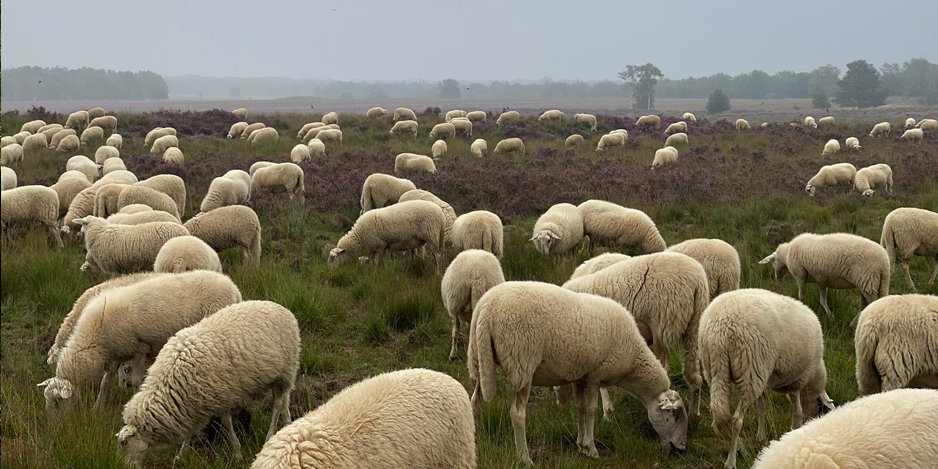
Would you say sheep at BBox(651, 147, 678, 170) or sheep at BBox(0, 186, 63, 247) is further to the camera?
sheep at BBox(651, 147, 678, 170)

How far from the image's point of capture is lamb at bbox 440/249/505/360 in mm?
6562

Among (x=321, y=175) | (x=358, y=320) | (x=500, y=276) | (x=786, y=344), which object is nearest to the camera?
(x=786, y=344)

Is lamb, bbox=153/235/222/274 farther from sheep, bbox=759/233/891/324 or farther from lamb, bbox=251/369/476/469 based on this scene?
sheep, bbox=759/233/891/324

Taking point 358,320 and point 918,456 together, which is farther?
point 358,320

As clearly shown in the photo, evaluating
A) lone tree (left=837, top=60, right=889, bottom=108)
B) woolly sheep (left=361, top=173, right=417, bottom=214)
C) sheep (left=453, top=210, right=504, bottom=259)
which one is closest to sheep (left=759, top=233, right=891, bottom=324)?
sheep (left=453, top=210, right=504, bottom=259)

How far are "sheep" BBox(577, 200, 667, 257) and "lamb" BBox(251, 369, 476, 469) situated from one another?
6455 millimetres

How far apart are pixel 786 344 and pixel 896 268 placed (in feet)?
21.0

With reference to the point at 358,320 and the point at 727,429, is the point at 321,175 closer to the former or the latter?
the point at 358,320

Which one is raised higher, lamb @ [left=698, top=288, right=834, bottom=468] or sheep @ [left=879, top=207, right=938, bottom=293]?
sheep @ [left=879, top=207, right=938, bottom=293]

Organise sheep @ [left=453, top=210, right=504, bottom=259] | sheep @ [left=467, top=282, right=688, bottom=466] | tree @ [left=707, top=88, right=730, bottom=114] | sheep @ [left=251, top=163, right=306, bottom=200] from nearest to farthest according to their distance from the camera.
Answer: sheep @ [left=467, top=282, right=688, bottom=466], sheep @ [left=453, top=210, right=504, bottom=259], sheep @ [left=251, top=163, right=306, bottom=200], tree @ [left=707, top=88, right=730, bottom=114]

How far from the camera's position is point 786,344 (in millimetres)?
4770

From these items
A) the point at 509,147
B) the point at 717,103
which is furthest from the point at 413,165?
the point at 717,103

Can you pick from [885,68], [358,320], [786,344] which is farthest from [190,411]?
[885,68]

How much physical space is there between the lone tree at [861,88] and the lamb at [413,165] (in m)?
88.0
